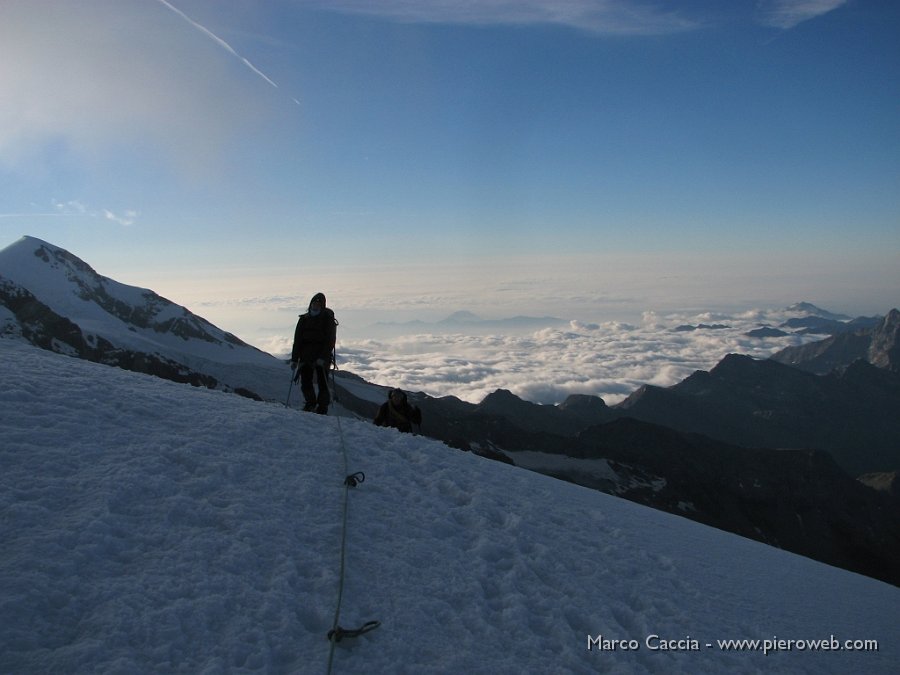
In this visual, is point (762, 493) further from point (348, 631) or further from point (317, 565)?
point (348, 631)

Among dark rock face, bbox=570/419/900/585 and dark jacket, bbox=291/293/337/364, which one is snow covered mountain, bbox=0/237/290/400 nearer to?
dark jacket, bbox=291/293/337/364

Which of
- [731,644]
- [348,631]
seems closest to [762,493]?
[731,644]

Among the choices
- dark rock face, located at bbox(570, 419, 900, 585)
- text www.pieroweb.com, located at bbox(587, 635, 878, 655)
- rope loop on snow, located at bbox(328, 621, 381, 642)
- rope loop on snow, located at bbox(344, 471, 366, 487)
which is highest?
rope loop on snow, located at bbox(344, 471, 366, 487)

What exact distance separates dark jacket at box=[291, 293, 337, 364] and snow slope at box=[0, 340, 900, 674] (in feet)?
10.6

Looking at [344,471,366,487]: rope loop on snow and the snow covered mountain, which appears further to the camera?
the snow covered mountain

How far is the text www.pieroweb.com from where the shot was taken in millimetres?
6777

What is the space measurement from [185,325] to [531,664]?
16633 cm

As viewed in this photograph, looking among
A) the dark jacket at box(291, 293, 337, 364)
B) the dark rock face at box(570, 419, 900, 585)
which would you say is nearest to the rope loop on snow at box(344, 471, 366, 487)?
the dark jacket at box(291, 293, 337, 364)

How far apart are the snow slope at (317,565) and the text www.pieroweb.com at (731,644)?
2.2 inches

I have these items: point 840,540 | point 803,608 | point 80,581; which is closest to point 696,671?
point 803,608

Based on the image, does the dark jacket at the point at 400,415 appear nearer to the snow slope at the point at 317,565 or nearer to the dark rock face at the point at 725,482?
the snow slope at the point at 317,565

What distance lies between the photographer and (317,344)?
15148 mm

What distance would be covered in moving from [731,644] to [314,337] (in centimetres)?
1161

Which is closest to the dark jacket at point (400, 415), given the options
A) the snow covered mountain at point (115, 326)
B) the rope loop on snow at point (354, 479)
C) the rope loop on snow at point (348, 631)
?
the rope loop on snow at point (354, 479)
